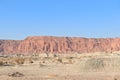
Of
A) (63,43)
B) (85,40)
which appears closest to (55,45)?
(63,43)

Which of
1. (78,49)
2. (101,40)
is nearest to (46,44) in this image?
(78,49)

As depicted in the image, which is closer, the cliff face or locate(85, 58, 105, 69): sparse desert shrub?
locate(85, 58, 105, 69): sparse desert shrub

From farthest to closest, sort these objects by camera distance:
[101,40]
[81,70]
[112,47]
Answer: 1. [101,40]
2. [112,47]
3. [81,70]

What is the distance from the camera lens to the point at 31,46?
192 m

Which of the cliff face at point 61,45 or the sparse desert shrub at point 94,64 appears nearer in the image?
the sparse desert shrub at point 94,64

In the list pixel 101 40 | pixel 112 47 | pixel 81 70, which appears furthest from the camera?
pixel 101 40

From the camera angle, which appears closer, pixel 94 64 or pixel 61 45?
pixel 94 64

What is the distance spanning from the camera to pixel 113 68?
108 ft

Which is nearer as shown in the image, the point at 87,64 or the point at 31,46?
the point at 87,64

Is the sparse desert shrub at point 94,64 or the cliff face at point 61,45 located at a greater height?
the cliff face at point 61,45

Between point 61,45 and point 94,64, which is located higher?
point 61,45

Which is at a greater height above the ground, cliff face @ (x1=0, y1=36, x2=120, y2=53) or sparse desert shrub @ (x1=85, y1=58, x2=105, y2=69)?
cliff face @ (x1=0, y1=36, x2=120, y2=53)

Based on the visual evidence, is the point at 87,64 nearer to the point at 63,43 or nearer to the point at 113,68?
the point at 113,68

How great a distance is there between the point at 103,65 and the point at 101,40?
166868 mm
